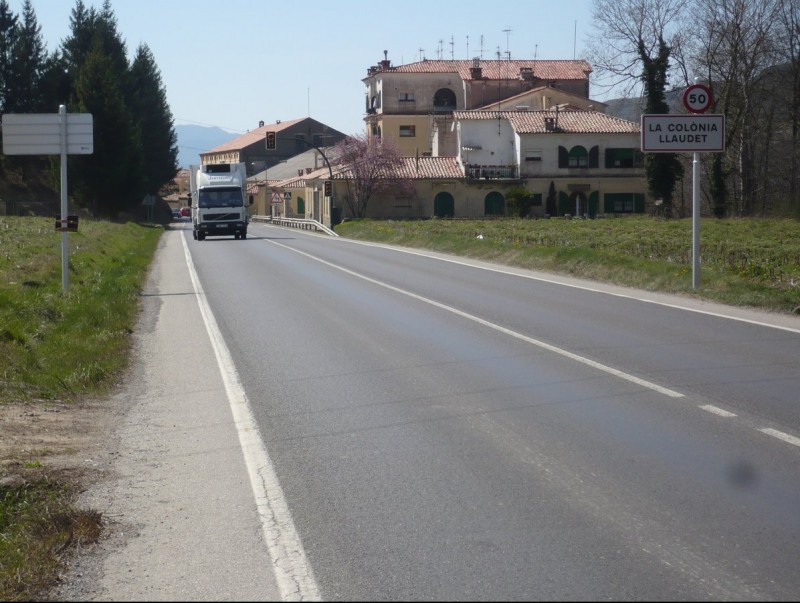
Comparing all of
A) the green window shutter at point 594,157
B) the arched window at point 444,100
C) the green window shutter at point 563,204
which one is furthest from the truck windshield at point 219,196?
the arched window at point 444,100

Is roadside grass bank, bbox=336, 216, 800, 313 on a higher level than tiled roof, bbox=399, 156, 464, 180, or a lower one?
lower

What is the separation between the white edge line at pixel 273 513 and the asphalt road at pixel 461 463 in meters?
0.02

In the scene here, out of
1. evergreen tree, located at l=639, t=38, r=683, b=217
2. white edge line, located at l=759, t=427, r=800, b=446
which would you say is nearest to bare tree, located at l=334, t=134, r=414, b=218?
evergreen tree, located at l=639, t=38, r=683, b=217

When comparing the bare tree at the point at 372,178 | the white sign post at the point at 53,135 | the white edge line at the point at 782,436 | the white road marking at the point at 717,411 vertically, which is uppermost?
the bare tree at the point at 372,178

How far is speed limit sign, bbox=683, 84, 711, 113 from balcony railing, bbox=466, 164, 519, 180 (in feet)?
188

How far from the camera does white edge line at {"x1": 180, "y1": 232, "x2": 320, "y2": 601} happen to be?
5.30 m

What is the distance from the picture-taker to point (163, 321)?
17406mm

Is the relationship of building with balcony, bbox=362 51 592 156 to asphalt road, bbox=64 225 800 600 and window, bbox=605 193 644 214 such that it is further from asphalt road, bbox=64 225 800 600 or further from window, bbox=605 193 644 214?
asphalt road, bbox=64 225 800 600

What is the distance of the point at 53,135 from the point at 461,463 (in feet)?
50.1

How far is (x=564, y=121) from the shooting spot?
79500 millimetres

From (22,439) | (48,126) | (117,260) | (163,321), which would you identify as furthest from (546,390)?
(117,260)

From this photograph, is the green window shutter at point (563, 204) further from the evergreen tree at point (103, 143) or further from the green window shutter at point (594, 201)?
the evergreen tree at point (103, 143)

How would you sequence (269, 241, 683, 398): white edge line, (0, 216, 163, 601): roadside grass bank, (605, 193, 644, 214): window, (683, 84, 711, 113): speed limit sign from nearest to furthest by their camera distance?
(0, 216, 163, 601): roadside grass bank
(269, 241, 683, 398): white edge line
(683, 84, 711, 113): speed limit sign
(605, 193, 644, 214): window

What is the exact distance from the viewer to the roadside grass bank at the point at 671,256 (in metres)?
19.1
